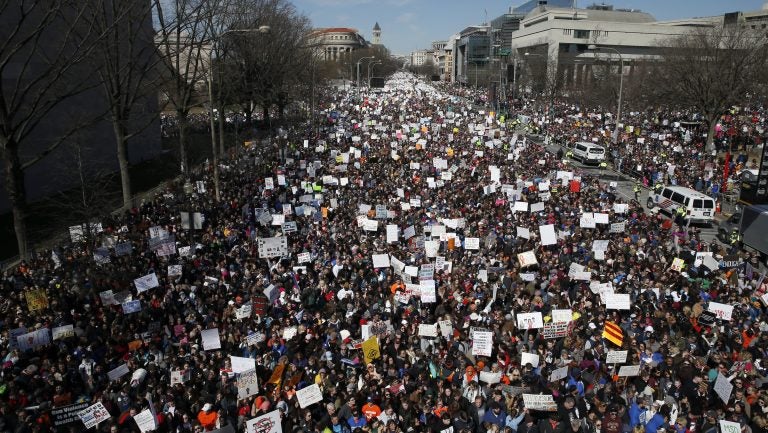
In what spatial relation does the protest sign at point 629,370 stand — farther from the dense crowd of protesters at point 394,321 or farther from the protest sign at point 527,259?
the protest sign at point 527,259

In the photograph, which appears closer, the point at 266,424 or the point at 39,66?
the point at 266,424

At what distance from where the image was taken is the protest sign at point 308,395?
903 cm

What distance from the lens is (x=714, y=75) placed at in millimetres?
39969

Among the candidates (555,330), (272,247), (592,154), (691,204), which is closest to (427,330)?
(555,330)

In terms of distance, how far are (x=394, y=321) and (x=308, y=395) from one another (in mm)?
3802

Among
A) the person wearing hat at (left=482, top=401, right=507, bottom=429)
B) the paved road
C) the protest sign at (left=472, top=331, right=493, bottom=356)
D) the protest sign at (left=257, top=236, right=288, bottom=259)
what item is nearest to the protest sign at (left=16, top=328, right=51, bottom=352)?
the protest sign at (left=257, top=236, right=288, bottom=259)

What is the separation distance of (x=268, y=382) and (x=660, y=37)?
117602 millimetres

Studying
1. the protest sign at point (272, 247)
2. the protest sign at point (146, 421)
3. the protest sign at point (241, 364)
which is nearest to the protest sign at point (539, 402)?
the protest sign at point (241, 364)

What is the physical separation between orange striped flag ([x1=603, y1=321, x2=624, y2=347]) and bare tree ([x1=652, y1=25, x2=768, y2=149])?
34155 millimetres

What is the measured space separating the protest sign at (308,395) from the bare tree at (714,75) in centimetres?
3909

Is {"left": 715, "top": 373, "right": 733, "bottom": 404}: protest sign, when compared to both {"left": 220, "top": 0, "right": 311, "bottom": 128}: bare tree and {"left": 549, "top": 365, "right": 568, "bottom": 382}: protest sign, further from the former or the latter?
{"left": 220, "top": 0, "right": 311, "bottom": 128}: bare tree

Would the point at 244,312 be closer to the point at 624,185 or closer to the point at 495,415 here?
the point at 495,415

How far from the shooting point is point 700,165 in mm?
30719

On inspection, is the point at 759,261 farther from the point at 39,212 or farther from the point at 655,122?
the point at 655,122
